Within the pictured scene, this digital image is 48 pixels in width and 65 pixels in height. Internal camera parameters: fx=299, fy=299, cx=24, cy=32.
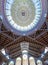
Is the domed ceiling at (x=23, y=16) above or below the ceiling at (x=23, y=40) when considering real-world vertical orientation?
above

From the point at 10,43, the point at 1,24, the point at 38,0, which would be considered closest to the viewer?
the point at 38,0

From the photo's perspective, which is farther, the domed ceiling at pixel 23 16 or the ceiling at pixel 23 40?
the ceiling at pixel 23 40

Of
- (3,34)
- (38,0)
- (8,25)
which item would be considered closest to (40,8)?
(38,0)

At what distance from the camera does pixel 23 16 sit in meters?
15.1

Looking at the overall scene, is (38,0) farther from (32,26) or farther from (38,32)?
(38,32)

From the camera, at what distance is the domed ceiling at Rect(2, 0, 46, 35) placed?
14.8m

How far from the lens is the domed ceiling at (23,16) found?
14836 millimetres

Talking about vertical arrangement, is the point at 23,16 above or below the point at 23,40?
above

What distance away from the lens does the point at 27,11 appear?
49.6 ft

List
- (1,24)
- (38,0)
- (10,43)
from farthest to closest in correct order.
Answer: (10,43) < (1,24) < (38,0)

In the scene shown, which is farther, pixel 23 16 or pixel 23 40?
pixel 23 40

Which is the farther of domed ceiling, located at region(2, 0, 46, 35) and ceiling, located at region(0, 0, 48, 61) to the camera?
ceiling, located at region(0, 0, 48, 61)

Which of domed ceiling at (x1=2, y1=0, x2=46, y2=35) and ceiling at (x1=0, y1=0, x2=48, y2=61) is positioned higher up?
domed ceiling at (x1=2, y1=0, x2=46, y2=35)

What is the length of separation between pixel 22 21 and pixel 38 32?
1.97m
